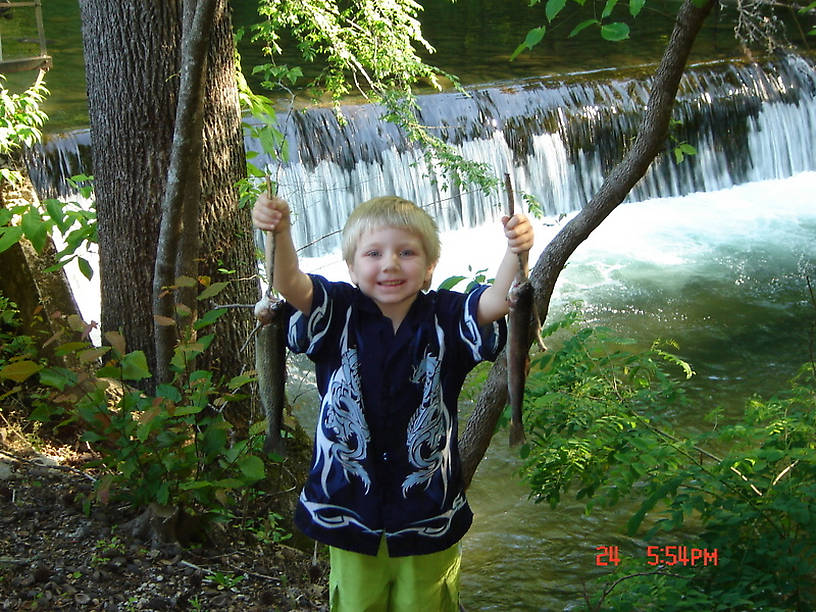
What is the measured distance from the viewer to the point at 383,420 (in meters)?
2.53

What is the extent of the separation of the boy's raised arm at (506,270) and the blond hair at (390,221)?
0.73 feet

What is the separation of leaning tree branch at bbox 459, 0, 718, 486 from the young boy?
1285 mm

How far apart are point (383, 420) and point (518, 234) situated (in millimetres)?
695

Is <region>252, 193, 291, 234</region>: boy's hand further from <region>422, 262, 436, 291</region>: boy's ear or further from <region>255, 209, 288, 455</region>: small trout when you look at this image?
<region>422, 262, 436, 291</region>: boy's ear

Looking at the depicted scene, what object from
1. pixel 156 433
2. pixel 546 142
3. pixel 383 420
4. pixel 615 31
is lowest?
pixel 156 433

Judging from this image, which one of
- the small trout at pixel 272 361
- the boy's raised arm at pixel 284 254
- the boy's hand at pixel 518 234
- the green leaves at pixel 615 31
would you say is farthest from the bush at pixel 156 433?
the green leaves at pixel 615 31

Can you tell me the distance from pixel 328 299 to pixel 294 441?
7.19 feet

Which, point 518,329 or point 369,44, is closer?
point 518,329

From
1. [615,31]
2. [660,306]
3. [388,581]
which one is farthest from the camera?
[660,306]

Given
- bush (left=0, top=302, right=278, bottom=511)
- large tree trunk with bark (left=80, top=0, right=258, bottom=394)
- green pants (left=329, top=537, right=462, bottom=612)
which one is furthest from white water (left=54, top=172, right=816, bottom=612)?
green pants (left=329, top=537, right=462, bottom=612)

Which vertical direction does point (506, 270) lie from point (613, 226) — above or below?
above

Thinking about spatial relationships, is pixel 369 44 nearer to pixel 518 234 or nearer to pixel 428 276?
pixel 428 276

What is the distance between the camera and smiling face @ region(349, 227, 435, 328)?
2.49 meters
